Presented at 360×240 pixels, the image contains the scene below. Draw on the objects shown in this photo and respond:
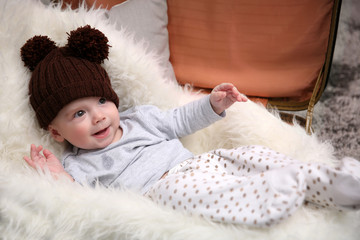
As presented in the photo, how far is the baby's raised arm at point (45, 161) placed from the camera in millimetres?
879

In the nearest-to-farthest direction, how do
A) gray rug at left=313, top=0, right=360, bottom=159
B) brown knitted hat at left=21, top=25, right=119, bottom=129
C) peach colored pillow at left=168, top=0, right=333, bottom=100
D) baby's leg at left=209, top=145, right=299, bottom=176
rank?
baby's leg at left=209, top=145, right=299, bottom=176 → brown knitted hat at left=21, top=25, right=119, bottom=129 → peach colored pillow at left=168, top=0, right=333, bottom=100 → gray rug at left=313, top=0, right=360, bottom=159

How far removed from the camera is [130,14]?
1282 millimetres

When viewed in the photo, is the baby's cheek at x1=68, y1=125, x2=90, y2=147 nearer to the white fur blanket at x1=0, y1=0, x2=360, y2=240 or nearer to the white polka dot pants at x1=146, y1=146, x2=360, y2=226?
the white fur blanket at x1=0, y1=0, x2=360, y2=240

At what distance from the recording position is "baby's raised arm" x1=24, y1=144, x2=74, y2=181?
88 centimetres

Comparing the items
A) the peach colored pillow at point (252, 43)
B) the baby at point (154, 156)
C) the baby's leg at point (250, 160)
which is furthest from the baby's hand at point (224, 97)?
the peach colored pillow at point (252, 43)

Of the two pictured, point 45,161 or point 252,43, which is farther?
point 252,43

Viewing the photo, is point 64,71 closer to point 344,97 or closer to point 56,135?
point 56,135

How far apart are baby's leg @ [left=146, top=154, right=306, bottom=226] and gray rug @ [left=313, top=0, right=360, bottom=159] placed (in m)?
0.95

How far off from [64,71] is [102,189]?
334 millimetres

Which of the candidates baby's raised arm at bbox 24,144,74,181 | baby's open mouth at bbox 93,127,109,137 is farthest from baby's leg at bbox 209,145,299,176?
baby's raised arm at bbox 24,144,74,181

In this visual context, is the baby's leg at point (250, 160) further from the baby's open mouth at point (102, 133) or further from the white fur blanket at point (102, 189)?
the baby's open mouth at point (102, 133)

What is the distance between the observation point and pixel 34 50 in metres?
0.94

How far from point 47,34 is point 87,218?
0.58m

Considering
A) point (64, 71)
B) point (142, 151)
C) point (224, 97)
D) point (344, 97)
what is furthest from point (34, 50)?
point (344, 97)
